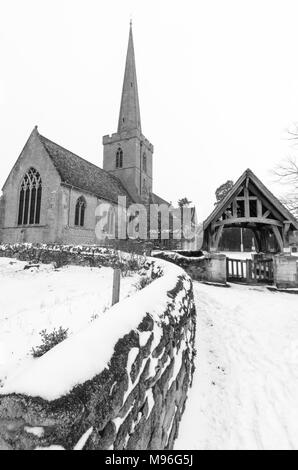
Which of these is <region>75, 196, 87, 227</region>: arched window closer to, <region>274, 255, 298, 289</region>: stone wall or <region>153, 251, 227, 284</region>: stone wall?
<region>153, 251, 227, 284</region>: stone wall

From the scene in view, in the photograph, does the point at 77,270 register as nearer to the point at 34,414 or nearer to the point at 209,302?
the point at 209,302

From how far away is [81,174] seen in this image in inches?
992

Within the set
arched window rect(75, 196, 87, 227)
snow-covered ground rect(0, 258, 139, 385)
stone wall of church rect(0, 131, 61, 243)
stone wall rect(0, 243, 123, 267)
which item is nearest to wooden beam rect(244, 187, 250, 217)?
stone wall rect(0, 243, 123, 267)

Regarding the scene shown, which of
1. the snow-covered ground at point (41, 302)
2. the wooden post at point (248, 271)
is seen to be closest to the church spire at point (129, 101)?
the snow-covered ground at point (41, 302)

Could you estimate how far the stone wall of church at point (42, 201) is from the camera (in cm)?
2089

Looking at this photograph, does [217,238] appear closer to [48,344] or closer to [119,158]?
[48,344]

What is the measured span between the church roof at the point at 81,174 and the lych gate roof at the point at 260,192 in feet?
47.8

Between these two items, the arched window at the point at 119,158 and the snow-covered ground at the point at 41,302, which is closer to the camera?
the snow-covered ground at the point at 41,302

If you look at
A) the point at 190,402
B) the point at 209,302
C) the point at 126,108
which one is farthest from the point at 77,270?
the point at 126,108

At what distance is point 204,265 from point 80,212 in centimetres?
1479

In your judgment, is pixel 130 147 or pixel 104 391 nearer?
pixel 104 391

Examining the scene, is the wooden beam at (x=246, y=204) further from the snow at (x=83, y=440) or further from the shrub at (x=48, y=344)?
the snow at (x=83, y=440)

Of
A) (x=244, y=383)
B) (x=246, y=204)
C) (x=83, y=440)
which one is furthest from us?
(x=246, y=204)

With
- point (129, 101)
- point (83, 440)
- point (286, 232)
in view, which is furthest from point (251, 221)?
A: point (129, 101)
